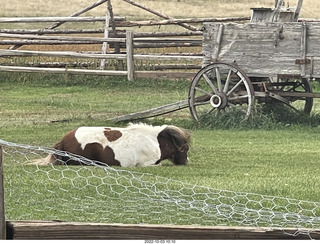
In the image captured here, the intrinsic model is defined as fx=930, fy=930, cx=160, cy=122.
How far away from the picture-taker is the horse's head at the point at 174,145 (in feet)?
36.4

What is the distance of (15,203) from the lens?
8.00 metres

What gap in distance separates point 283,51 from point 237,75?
835 mm

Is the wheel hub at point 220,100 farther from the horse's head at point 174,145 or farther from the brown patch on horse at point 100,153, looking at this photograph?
the brown patch on horse at point 100,153

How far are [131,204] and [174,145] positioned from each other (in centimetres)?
326

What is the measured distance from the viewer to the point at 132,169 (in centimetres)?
1047

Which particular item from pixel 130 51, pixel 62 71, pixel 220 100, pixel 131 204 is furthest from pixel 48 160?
pixel 62 71

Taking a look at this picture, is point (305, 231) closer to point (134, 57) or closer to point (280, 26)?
point (280, 26)

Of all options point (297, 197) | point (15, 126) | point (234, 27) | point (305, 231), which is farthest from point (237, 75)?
point (305, 231)

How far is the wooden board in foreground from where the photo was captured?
512cm

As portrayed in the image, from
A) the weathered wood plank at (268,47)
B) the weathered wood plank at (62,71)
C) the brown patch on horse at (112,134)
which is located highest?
the weathered wood plank at (268,47)

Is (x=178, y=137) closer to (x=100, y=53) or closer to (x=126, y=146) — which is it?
(x=126, y=146)

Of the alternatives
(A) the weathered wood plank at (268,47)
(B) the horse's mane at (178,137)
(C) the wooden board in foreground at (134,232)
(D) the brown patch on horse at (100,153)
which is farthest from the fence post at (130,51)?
(C) the wooden board in foreground at (134,232)

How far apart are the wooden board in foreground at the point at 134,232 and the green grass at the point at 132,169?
2.05 meters

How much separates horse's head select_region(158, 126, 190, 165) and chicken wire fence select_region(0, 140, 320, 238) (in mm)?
1390
